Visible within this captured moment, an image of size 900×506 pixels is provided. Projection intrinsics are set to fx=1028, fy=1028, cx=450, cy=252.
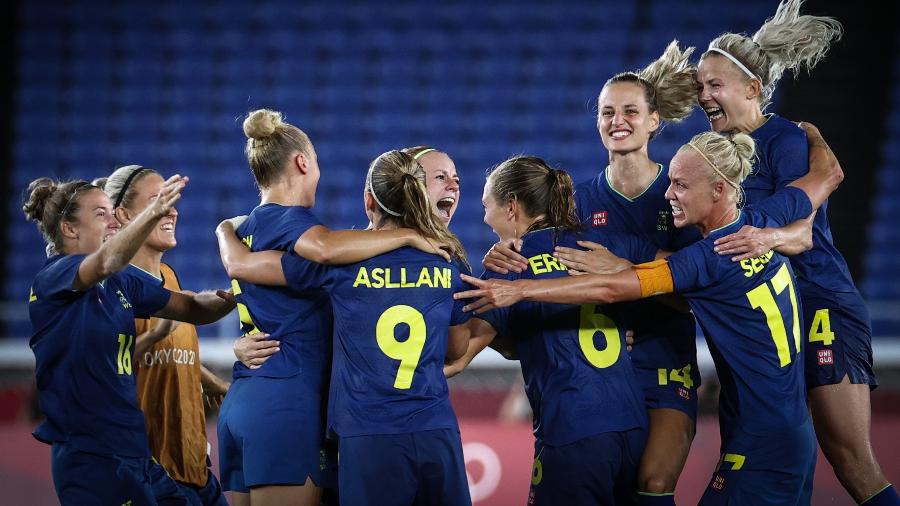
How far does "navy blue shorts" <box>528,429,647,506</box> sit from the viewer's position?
4.19 meters

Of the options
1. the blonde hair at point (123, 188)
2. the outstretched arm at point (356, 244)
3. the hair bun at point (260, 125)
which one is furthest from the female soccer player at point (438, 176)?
the blonde hair at point (123, 188)

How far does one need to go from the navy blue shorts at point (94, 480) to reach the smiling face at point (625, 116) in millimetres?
2686

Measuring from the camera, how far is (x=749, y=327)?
163 inches

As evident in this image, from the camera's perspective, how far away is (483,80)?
14.4 m

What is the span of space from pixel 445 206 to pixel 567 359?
1.25 meters

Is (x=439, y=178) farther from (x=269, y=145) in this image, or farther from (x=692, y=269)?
(x=692, y=269)

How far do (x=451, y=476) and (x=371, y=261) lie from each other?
0.89 meters

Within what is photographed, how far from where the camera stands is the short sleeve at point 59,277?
426 centimetres

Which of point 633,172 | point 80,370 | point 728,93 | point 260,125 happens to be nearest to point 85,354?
point 80,370

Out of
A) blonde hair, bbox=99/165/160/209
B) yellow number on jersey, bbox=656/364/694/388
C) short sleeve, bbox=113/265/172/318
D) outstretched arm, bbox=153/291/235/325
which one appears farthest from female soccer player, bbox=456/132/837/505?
blonde hair, bbox=99/165/160/209

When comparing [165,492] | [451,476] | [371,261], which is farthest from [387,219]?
[165,492]

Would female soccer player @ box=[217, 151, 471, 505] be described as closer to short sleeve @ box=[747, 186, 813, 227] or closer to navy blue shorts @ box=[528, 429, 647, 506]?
navy blue shorts @ box=[528, 429, 647, 506]

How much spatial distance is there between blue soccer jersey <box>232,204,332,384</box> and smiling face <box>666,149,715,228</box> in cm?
153

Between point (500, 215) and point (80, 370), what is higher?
point (500, 215)
